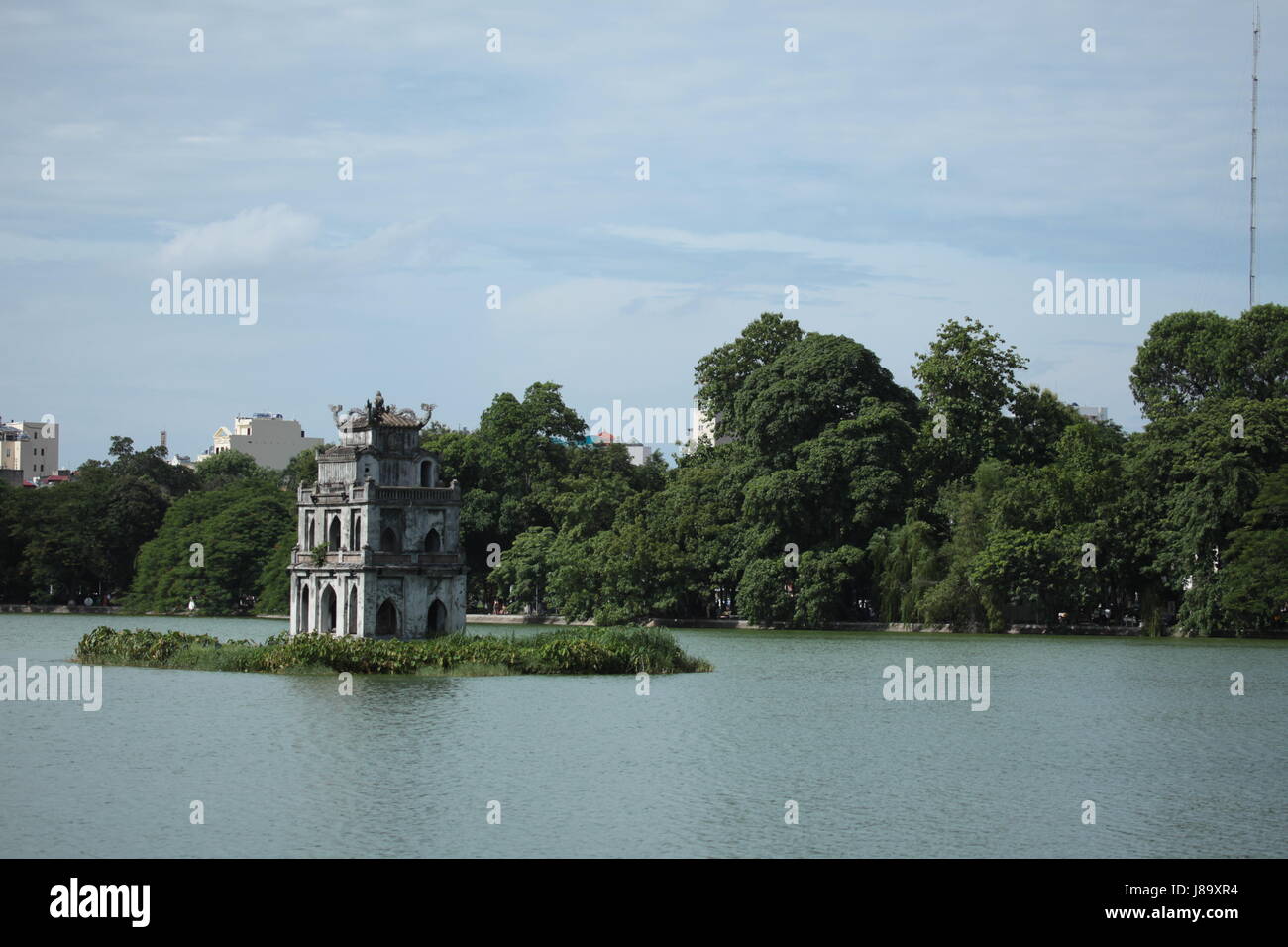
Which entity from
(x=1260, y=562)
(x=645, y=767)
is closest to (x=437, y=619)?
(x=645, y=767)

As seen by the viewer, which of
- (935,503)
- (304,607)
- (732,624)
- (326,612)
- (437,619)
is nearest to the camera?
(326,612)

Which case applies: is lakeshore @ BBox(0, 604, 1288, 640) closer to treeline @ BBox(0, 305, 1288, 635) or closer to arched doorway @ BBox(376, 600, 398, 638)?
treeline @ BBox(0, 305, 1288, 635)

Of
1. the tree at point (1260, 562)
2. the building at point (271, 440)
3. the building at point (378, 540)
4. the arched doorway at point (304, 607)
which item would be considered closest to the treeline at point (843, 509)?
the tree at point (1260, 562)

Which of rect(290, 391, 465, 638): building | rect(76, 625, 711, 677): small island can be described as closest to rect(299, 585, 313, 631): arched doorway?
rect(290, 391, 465, 638): building

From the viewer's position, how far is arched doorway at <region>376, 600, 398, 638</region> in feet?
189

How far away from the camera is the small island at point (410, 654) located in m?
49.1

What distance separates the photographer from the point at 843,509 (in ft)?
259

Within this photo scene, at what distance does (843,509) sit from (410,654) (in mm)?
34121

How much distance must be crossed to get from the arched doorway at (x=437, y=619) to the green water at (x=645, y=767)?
9599mm

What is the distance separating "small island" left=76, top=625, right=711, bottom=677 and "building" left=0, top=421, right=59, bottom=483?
5250 inches

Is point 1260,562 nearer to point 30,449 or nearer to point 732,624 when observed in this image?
point 732,624

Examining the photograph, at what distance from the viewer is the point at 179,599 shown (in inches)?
3735
